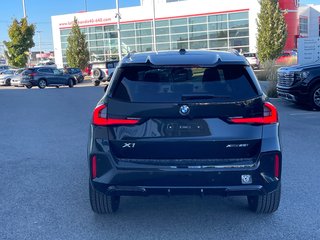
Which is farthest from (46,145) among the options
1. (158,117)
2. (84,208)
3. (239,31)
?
(239,31)

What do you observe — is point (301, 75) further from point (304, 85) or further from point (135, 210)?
point (135, 210)

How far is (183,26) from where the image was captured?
49562 millimetres

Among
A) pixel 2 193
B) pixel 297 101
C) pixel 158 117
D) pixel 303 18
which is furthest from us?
pixel 303 18

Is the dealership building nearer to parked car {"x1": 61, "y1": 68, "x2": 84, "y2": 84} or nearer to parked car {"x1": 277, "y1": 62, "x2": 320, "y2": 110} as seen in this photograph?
parked car {"x1": 61, "y1": 68, "x2": 84, "y2": 84}

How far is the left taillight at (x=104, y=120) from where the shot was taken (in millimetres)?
3801

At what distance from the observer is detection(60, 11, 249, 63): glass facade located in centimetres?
4700

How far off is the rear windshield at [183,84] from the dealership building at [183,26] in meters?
40.3

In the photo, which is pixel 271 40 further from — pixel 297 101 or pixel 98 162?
pixel 98 162

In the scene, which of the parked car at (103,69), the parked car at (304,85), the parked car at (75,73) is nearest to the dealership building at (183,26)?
the parked car at (75,73)

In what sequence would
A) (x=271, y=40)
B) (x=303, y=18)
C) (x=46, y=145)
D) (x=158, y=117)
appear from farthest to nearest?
(x=303, y=18) → (x=271, y=40) → (x=46, y=145) → (x=158, y=117)

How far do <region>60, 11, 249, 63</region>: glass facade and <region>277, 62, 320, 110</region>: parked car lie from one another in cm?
3446

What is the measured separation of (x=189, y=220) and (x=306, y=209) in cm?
132

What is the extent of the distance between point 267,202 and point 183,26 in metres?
46.7

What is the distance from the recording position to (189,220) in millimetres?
4426
